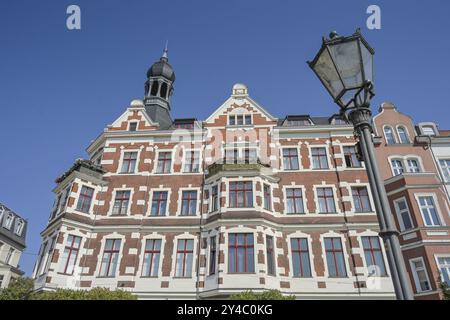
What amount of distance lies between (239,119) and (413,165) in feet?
53.2

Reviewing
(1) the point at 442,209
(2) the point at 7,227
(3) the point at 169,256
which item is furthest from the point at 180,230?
(2) the point at 7,227

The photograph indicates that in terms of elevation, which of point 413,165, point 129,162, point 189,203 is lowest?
point 189,203

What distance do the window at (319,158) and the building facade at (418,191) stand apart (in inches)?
209

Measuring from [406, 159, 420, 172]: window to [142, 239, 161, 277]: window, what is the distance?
74.1 feet

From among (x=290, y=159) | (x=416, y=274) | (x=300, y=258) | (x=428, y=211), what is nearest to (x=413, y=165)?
(x=428, y=211)

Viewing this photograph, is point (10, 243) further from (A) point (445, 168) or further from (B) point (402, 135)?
(A) point (445, 168)

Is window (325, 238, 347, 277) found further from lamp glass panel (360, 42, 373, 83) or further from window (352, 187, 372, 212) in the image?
lamp glass panel (360, 42, 373, 83)

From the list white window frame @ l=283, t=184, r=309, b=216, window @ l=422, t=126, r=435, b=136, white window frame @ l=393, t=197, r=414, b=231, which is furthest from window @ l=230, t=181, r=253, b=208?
window @ l=422, t=126, r=435, b=136

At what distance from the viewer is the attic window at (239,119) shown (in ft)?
92.0

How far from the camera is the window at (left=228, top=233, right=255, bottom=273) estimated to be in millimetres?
20609

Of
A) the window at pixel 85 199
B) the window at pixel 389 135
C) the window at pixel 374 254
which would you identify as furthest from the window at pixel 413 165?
the window at pixel 85 199

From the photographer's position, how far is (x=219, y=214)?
22734 mm

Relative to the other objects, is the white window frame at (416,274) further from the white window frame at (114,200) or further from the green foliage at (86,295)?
the white window frame at (114,200)

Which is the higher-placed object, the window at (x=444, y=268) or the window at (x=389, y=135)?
the window at (x=389, y=135)
